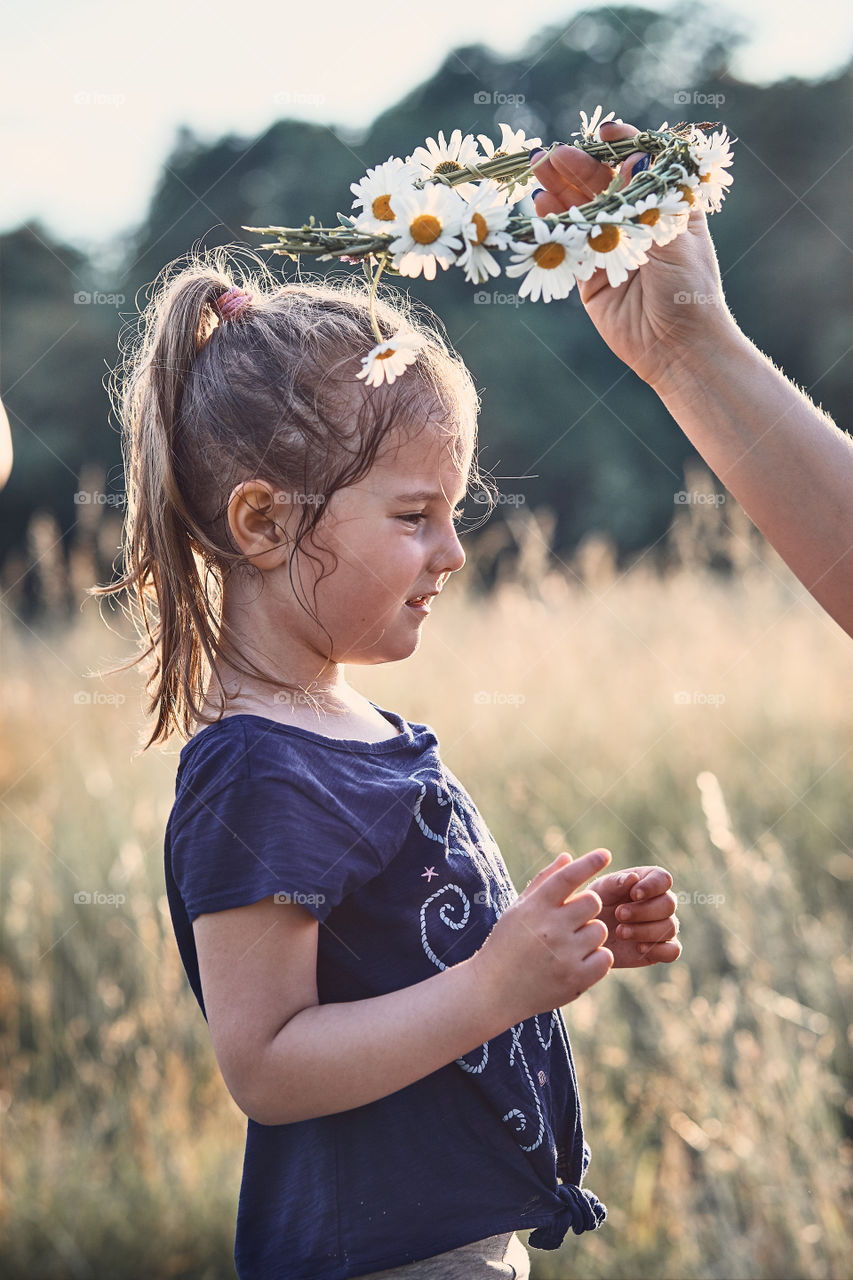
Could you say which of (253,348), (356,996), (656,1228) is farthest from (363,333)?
(656,1228)

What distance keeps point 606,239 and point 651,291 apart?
0.33 meters

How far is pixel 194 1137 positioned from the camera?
2.59m

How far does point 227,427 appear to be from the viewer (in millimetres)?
1265

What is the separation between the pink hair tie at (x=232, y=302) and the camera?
1.34 meters

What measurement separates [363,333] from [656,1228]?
1948 mm

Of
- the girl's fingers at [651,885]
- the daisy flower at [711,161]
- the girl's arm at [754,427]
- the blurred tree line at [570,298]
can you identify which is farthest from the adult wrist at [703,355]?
the blurred tree line at [570,298]

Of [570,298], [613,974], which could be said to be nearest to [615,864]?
[613,974]

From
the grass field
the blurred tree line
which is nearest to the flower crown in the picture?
the grass field

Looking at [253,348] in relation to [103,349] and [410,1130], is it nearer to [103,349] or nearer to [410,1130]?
[410,1130]

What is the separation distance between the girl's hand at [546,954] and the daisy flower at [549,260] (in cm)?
55

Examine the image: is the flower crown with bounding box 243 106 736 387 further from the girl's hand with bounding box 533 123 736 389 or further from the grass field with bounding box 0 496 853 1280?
the grass field with bounding box 0 496 853 1280

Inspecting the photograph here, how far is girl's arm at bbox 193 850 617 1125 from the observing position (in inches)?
40.1

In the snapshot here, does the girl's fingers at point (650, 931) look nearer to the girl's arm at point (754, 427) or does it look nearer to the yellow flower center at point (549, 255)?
the girl's arm at point (754, 427)

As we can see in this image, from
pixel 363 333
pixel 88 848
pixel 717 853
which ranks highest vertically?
pixel 88 848
